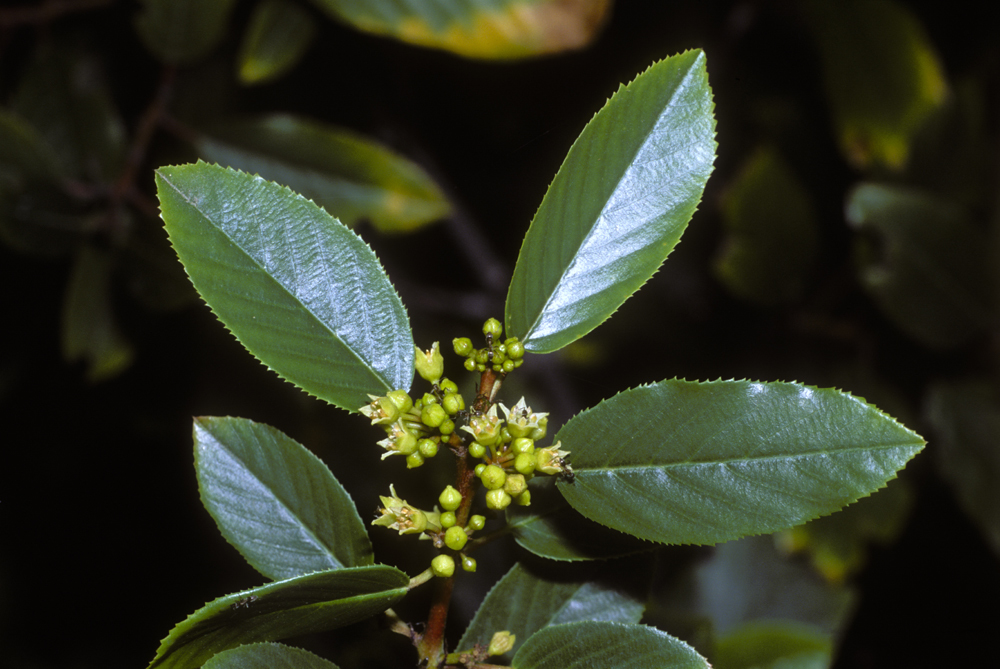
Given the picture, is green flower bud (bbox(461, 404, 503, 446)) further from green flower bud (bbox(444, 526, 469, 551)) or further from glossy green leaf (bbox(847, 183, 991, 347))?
glossy green leaf (bbox(847, 183, 991, 347))

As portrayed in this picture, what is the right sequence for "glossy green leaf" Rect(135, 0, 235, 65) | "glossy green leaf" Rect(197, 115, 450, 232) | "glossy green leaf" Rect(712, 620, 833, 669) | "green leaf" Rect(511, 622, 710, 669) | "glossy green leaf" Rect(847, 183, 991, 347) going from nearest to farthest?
"green leaf" Rect(511, 622, 710, 669) → "glossy green leaf" Rect(712, 620, 833, 669) → "glossy green leaf" Rect(135, 0, 235, 65) → "glossy green leaf" Rect(197, 115, 450, 232) → "glossy green leaf" Rect(847, 183, 991, 347)

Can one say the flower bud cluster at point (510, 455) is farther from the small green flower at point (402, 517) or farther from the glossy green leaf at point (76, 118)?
the glossy green leaf at point (76, 118)

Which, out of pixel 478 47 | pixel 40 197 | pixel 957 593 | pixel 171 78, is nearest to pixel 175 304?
pixel 40 197

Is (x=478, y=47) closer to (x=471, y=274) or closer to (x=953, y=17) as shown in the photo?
(x=471, y=274)

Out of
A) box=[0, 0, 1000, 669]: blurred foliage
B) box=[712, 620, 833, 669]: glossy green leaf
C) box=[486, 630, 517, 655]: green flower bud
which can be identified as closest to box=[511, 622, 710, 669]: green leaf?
box=[486, 630, 517, 655]: green flower bud

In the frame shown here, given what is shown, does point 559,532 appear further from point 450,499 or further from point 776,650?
point 776,650

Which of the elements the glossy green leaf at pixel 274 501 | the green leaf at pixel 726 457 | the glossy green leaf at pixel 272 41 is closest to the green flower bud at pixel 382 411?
the glossy green leaf at pixel 274 501

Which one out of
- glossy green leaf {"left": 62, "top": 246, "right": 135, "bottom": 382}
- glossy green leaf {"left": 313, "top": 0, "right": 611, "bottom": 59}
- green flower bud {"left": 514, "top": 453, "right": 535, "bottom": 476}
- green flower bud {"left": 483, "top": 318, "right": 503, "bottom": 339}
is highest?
glossy green leaf {"left": 313, "top": 0, "right": 611, "bottom": 59}
